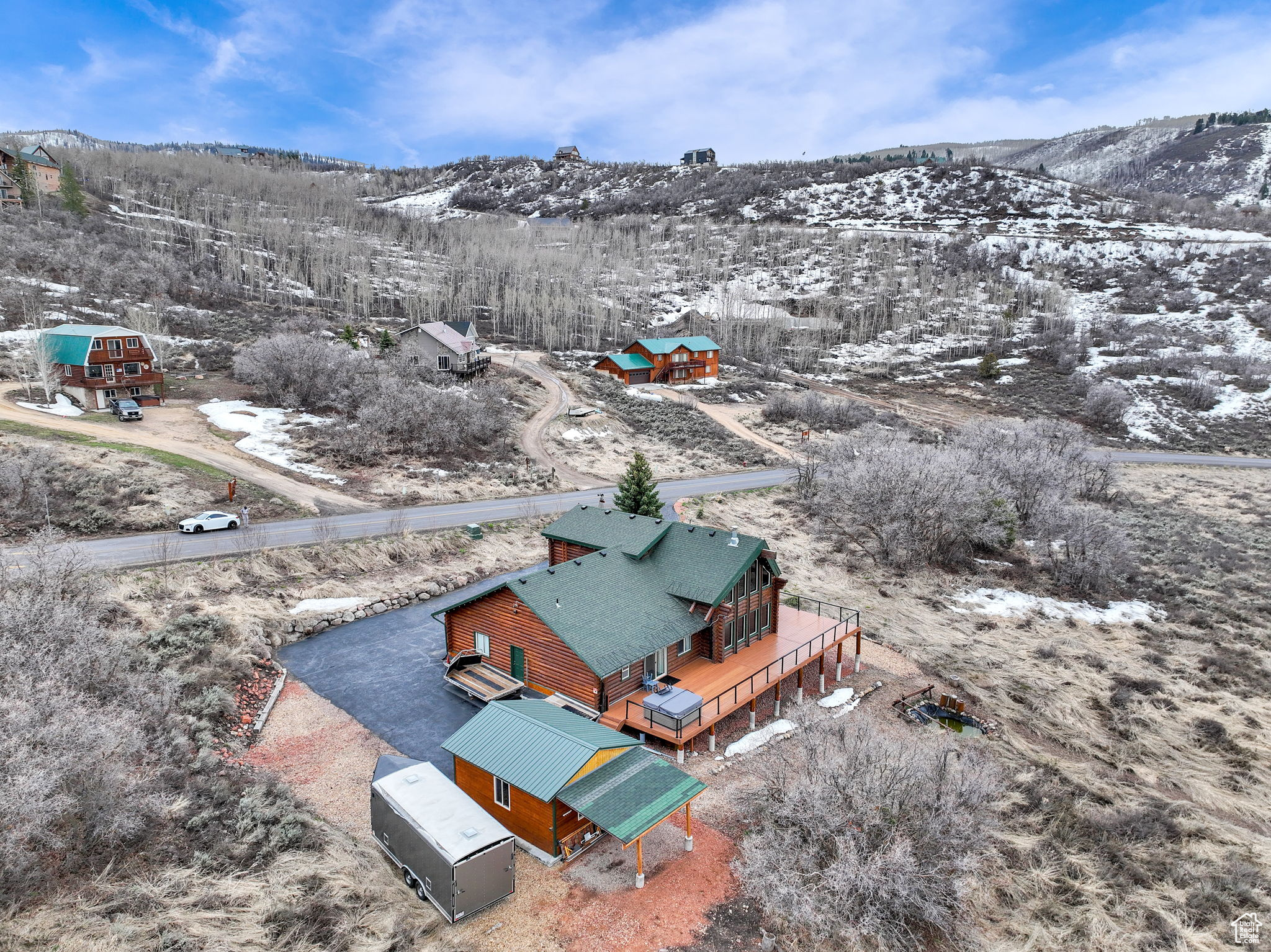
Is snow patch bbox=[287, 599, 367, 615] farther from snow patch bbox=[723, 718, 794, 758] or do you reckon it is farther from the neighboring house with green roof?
snow patch bbox=[723, 718, 794, 758]

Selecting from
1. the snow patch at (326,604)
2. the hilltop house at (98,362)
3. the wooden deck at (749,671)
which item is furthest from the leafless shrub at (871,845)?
the hilltop house at (98,362)

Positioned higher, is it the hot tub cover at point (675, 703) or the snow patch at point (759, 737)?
the hot tub cover at point (675, 703)

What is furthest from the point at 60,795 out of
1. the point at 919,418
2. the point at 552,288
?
the point at 552,288

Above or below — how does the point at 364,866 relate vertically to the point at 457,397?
below

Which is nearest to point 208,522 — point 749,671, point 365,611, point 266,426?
point 365,611

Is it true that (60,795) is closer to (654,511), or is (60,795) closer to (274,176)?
(654,511)

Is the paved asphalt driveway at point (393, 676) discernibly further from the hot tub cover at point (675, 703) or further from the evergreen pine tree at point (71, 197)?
the evergreen pine tree at point (71, 197)

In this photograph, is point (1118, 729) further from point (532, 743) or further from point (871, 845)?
point (532, 743)
